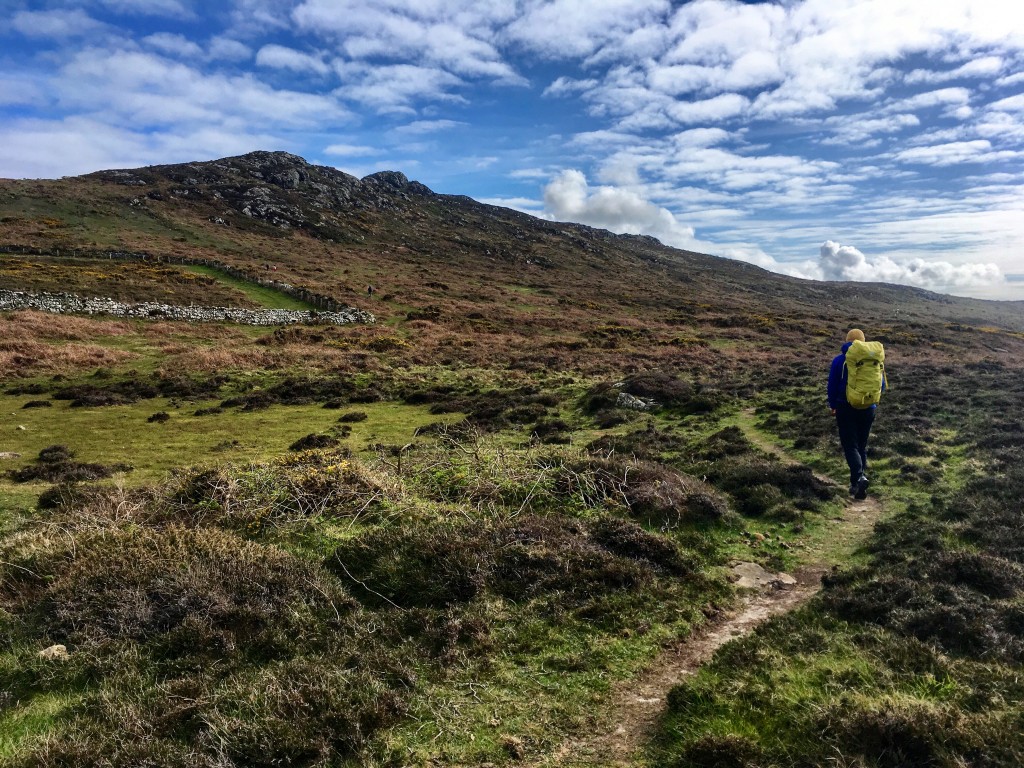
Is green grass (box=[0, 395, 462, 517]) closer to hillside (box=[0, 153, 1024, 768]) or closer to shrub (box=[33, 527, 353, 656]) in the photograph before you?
hillside (box=[0, 153, 1024, 768])

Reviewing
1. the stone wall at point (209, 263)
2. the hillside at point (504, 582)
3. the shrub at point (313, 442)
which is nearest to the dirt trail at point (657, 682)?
the hillside at point (504, 582)

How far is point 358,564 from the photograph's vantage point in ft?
24.5

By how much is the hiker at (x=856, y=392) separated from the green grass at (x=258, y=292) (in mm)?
45947

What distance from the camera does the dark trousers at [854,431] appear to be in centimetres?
1019

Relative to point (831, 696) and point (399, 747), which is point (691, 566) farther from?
point (399, 747)

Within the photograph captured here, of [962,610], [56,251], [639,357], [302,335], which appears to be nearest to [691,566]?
[962,610]

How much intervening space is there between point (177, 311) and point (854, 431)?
43635 mm

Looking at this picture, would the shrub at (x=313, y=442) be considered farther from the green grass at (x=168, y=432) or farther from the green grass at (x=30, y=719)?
the green grass at (x=30, y=719)

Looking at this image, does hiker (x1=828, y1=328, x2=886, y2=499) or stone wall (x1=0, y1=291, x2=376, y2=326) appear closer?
hiker (x1=828, y1=328, x2=886, y2=499)

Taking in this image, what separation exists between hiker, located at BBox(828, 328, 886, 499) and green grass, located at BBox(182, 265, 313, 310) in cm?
4595

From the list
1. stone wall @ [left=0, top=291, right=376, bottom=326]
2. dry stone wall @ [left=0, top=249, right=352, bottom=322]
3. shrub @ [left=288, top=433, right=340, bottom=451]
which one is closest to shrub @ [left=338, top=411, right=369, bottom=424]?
shrub @ [left=288, top=433, right=340, bottom=451]

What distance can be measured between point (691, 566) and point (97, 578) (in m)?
7.76

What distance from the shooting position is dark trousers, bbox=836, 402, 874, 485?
33.4 ft

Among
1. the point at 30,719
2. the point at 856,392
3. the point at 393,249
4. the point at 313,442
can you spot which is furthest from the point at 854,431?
the point at 393,249
